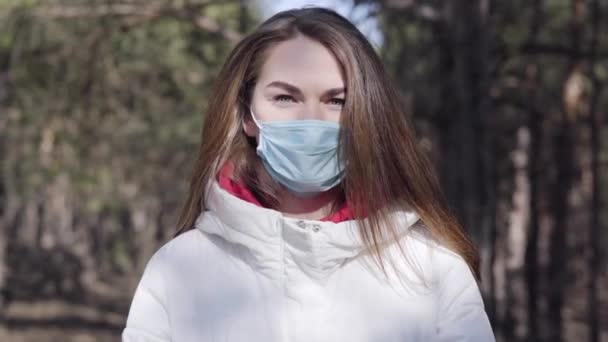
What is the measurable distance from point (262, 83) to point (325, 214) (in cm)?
30

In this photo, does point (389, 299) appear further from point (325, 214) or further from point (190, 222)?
point (190, 222)

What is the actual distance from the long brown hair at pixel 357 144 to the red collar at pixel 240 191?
18mm

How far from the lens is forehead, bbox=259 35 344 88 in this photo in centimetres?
222

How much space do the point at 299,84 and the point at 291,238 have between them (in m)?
0.31

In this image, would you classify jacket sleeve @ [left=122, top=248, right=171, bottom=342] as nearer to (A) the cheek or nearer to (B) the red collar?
(B) the red collar

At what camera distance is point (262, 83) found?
2291 mm

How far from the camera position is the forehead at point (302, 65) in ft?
7.27

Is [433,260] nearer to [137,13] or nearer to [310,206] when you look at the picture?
[310,206]

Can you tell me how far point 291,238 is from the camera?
7.06ft

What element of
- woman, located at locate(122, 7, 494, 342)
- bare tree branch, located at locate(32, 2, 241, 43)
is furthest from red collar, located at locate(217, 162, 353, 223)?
bare tree branch, located at locate(32, 2, 241, 43)

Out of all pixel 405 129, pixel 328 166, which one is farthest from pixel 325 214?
pixel 405 129

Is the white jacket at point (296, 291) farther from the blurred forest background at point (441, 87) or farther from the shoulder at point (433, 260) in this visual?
the blurred forest background at point (441, 87)

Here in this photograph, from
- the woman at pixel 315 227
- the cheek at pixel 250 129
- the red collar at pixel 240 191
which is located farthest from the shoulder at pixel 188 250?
the cheek at pixel 250 129

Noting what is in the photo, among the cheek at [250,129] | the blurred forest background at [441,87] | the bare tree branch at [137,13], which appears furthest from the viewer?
the bare tree branch at [137,13]
